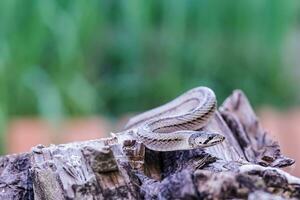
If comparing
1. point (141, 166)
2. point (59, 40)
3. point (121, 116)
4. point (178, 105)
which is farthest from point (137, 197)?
point (121, 116)

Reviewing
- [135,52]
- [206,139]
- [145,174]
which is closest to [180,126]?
[206,139]

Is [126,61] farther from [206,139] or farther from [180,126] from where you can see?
[206,139]

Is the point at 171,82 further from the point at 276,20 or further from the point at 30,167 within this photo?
the point at 30,167

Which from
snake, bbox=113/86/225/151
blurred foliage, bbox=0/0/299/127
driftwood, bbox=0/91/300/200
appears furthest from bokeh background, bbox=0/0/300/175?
driftwood, bbox=0/91/300/200

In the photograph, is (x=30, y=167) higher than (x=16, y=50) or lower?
lower

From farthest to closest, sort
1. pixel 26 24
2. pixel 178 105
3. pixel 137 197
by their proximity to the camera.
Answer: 1. pixel 26 24
2. pixel 178 105
3. pixel 137 197

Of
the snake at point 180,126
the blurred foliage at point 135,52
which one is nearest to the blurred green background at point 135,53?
the blurred foliage at point 135,52
